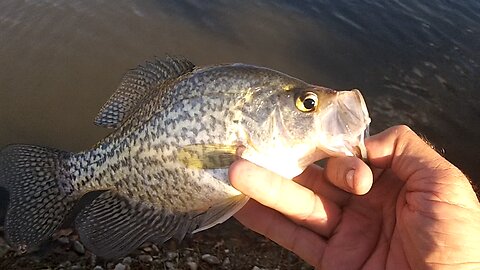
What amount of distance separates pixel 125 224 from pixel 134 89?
874mm

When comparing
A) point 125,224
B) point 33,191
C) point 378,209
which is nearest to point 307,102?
point 378,209

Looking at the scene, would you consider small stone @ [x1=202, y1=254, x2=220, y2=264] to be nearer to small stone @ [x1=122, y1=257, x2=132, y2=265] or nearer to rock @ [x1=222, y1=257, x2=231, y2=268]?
rock @ [x1=222, y1=257, x2=231, y2=268]

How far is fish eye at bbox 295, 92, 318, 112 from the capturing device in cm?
283

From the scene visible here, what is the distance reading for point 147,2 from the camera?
884cm

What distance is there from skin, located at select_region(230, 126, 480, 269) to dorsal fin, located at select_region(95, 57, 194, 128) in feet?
3.22

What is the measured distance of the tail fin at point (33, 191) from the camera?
360cm

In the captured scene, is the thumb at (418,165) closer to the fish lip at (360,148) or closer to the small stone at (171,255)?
the fish lip at (360,148)

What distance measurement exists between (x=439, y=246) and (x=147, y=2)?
720cm

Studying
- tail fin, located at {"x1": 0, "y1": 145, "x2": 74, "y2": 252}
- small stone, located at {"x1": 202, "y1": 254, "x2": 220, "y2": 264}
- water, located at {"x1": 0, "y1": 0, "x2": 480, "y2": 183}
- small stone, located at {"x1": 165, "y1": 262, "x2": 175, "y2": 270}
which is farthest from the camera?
water, located at {"x1": 0, "y1": 0, "x2": 480, "y2": 183}

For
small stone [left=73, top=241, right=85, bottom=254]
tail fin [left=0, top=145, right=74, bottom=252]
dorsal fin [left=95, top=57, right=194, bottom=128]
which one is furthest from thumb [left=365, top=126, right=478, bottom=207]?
small stone [left=73, top=241, right=85, bottom=254]

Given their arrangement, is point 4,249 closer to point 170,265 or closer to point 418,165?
point 170,265

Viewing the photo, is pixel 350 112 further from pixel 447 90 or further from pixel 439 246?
pixel 447 90

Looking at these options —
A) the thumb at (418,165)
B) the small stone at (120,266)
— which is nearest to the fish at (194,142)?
the thumb at (418,165)

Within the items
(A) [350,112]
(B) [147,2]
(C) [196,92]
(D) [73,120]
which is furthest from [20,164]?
(B) [147,2]
